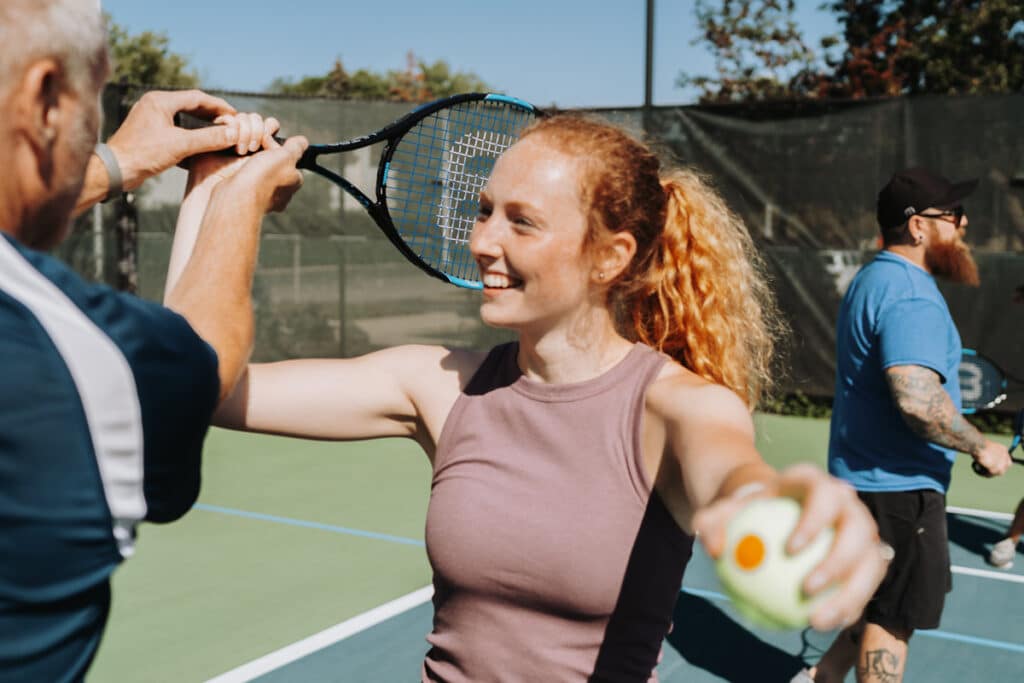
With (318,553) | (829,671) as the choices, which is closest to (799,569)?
(829,671)

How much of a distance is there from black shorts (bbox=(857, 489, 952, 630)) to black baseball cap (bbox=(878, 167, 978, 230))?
36.9 inches

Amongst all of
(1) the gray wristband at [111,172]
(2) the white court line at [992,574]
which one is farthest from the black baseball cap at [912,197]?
(1) the gray wristband at [111,172]

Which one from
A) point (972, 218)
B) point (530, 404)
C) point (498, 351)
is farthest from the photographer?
point (972, 218)

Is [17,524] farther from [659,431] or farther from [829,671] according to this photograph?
[829,671]

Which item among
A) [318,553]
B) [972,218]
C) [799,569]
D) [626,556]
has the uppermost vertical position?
[972,218]

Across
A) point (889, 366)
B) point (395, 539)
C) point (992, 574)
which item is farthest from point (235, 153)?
point (992, 574)

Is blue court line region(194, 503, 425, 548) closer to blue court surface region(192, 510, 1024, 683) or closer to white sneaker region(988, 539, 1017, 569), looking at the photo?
blue court surface region(192, 510, 1024, 683)

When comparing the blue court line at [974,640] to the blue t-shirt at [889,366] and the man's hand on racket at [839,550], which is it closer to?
Answer: the blue t-shirt at [889,366]

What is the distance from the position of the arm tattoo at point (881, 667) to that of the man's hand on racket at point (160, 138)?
98.1 inches

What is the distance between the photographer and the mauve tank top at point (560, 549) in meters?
1.73

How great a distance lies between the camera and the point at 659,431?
1741 mm

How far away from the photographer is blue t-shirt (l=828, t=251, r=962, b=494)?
3.37 metres

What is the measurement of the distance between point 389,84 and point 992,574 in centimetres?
3108

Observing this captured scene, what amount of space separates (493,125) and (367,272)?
22.5ft
